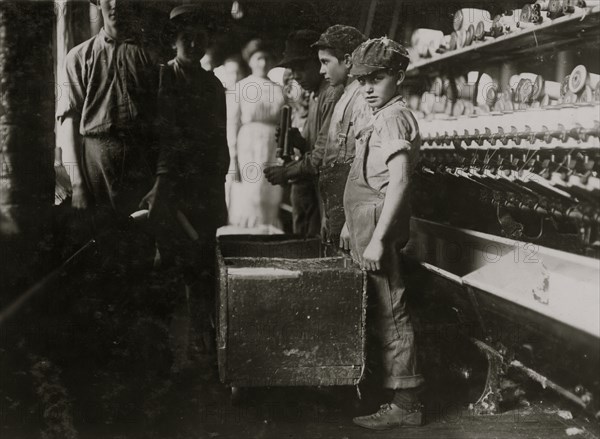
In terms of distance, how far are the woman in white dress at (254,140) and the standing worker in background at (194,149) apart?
229 cm

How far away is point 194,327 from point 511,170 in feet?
6.74

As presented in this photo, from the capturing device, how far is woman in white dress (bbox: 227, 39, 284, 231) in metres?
6.37

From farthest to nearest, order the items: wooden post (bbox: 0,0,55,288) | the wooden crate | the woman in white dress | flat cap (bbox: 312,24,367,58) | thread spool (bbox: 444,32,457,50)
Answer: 1. the woman in white dress
2. thread spool (bbox: 444,32,457,50)
3. flat cap (bbox: 312,24,367,58)
4. wooden post (bbox: 0,0,55,288)
5. the wooden crate

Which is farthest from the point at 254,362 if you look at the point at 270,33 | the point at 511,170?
the point at 270,33

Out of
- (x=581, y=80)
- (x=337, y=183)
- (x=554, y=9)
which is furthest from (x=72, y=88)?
(x=581, y=80)

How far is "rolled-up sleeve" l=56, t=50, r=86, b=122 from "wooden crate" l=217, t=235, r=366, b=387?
152cm

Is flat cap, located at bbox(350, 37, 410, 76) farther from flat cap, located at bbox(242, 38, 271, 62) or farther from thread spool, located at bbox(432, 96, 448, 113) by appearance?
flat cap, located at bbox(242, 38, 271, 62)

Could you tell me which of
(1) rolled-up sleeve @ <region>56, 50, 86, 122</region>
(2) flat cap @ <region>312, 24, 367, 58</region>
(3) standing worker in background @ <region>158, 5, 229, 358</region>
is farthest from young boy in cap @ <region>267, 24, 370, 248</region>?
(1) rolled-up sleeve @ <region>56, 50, 86, 122</region>

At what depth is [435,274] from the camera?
3.63m

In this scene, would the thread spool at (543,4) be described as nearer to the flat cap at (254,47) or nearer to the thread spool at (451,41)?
the thread spool at (451,41)

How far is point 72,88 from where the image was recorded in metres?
3.62

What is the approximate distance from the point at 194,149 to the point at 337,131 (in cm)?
90

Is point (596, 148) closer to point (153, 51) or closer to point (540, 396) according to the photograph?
point (540, 396)

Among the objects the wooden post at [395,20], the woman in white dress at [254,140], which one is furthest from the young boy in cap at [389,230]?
the woman in white dress at [254,140]
